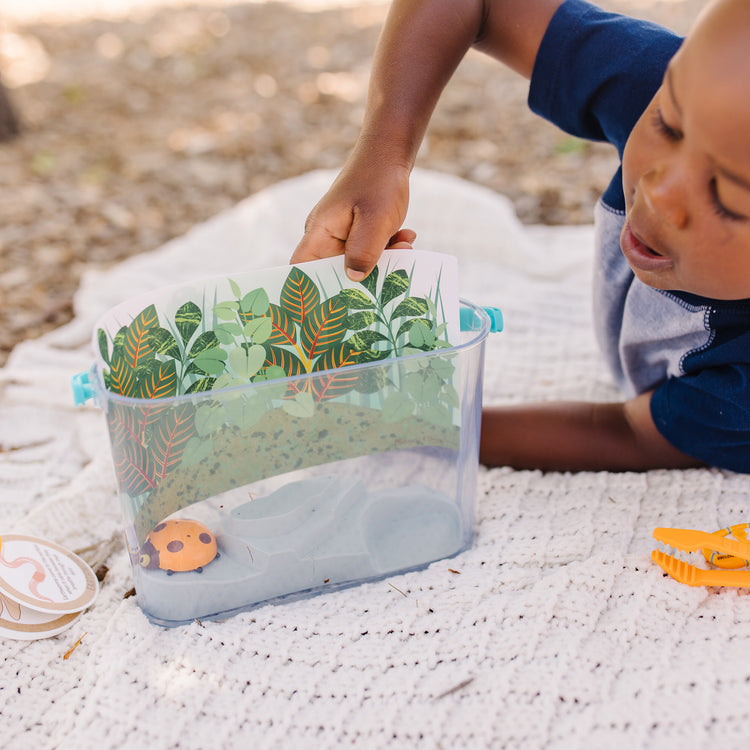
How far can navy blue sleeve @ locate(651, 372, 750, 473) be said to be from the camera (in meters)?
0.83

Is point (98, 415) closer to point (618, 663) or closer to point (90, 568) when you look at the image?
point (90, 568)

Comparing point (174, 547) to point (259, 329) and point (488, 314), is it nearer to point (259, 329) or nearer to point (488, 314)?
point (259, 329)

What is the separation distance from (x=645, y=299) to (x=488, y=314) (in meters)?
0.27

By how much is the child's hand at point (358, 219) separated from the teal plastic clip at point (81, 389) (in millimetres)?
235

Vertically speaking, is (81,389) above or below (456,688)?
above

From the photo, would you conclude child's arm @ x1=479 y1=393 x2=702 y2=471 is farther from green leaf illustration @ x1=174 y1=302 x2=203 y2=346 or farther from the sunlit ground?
the sunlit ground

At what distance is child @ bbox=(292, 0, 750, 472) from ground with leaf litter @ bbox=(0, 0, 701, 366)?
68cm

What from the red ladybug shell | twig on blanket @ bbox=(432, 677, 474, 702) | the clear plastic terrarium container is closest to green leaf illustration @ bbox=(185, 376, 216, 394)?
the clear plastic terrarium container

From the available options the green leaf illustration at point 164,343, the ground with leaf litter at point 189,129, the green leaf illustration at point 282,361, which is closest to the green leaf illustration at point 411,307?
the green leaf illustration at point 282,361

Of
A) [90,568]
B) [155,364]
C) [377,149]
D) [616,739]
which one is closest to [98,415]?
[90,568]

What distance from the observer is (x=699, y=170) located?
2.09 ft

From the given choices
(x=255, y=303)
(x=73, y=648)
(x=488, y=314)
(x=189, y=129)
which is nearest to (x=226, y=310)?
(x=255, y=303)

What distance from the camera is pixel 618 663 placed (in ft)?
2.23

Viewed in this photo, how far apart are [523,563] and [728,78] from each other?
1.63ft
